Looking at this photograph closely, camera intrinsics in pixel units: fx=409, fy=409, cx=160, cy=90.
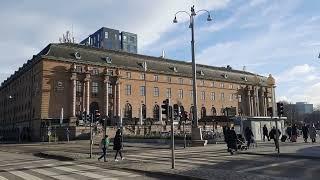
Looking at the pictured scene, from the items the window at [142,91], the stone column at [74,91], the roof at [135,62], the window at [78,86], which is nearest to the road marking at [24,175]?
the roof at [135,62]

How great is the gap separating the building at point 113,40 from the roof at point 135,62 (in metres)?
37.8

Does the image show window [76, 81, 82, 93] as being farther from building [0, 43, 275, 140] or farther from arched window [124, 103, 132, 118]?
arched window [124, 103, 132, 118]

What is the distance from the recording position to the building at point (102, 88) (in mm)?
80438

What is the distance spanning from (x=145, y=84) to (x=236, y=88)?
3603cm

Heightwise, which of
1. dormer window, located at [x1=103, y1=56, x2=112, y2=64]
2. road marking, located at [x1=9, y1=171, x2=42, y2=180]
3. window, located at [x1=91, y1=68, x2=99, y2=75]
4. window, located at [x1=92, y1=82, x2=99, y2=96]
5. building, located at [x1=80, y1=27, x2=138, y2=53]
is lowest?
road marking, located at [x1=9, y1=171, x2=42, y2=180]

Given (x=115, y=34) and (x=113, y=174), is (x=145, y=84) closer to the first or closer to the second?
(x=115, y=34)

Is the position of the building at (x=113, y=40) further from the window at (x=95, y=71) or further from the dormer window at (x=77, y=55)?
the dormer window at (x=77, y=55)

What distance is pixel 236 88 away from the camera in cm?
11919

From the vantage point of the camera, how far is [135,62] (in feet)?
313

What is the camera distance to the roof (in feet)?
272

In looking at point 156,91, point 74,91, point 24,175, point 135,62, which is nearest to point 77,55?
point 74,91

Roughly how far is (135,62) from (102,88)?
11945 mm

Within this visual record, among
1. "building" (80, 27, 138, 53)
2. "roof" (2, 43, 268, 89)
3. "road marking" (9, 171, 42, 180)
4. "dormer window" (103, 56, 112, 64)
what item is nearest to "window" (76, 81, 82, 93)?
"roof" (2, 43, 268, 89)

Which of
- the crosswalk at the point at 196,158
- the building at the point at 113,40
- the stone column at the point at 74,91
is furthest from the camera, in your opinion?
the building at the point at 113,40
